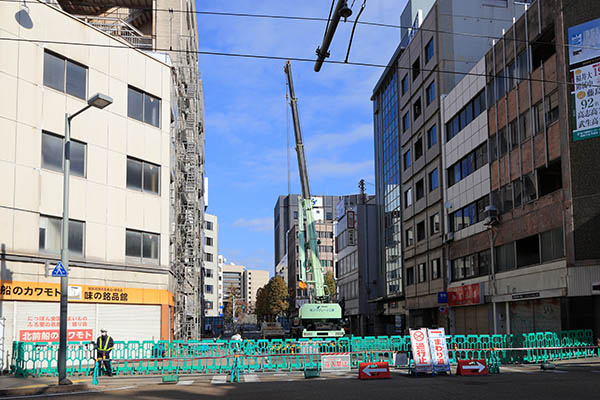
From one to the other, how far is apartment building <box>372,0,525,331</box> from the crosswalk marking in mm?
24053

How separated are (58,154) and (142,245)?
672 centimetres

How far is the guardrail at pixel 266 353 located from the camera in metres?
24.2

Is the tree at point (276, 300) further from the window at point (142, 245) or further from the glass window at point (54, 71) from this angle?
the glass window at point (54, 71)

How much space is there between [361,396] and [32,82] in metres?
20.7

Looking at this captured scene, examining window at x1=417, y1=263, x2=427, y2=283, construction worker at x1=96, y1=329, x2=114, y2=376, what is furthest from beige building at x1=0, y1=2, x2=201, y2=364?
window at x1=417, y1=263, x2=427, y2=283

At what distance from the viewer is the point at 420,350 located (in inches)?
858

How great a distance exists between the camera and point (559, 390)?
1606 centimetres

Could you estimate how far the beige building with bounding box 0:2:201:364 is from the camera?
27125mm

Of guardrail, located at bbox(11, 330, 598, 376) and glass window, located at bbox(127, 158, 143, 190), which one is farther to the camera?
glass window, located at bbox(127, 158, 143, 190)

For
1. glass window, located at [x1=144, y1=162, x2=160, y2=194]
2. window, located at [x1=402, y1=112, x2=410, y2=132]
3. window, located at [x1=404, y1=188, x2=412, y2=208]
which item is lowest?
glass window, located at [x1=144, y1=162, x2=160, y2=194]

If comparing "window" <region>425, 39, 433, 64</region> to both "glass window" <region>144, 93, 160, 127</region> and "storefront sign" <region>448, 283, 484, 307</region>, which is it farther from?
"glass window" <region>144, 93, 160, 127</region>

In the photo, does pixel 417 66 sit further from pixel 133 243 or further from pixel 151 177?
pixel 133 243

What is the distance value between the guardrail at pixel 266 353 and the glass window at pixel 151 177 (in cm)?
977

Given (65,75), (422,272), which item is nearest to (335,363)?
Result: (65,75)
